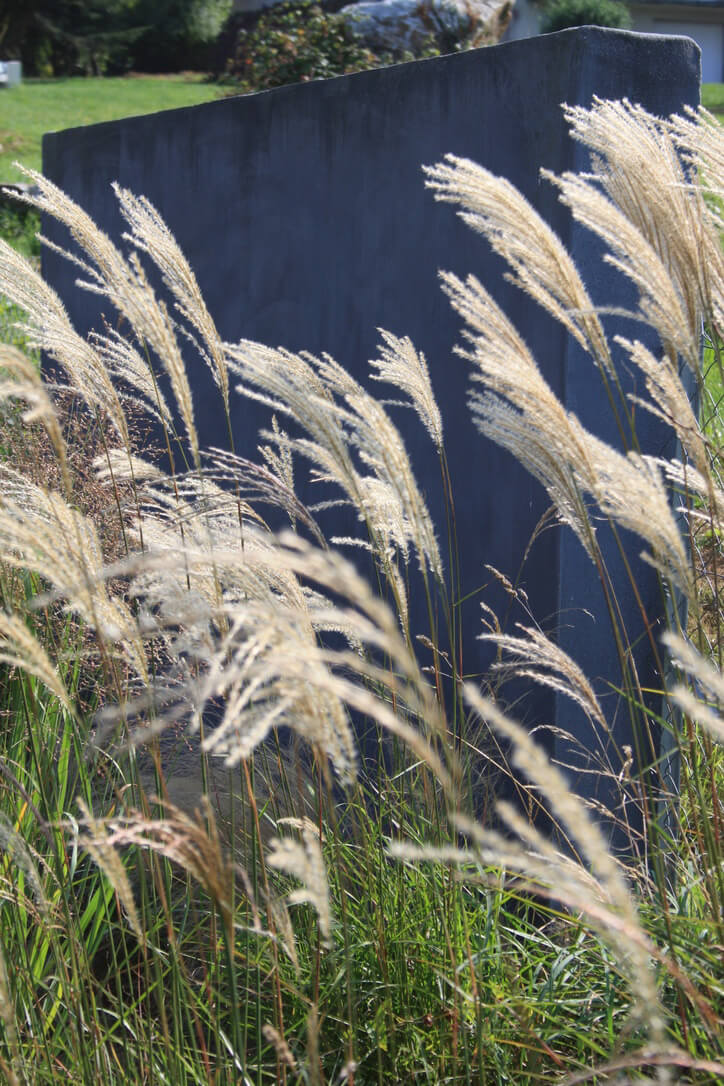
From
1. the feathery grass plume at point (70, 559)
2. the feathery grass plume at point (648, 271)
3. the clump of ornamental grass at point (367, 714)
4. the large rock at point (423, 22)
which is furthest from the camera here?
the large rock at point (423, 22)

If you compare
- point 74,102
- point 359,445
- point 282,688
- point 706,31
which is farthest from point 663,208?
point 706,31

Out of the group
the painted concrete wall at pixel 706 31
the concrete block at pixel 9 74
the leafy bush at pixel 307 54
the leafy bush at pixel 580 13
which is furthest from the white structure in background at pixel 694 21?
the leafy bush at pixel 307 54

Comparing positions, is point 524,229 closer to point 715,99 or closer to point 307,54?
point 307,54

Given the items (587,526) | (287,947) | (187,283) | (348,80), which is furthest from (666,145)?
(348,80)

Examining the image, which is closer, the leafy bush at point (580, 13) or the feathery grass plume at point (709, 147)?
the feathery grass plume at point (709, 147)

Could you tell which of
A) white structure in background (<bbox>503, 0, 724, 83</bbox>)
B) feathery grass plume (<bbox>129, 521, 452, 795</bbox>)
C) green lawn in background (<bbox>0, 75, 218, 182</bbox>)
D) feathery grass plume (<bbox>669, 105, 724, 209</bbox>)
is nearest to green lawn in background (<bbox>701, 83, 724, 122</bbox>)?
white structure in background (<bbox>503, 0, 724, 83</bbox>)

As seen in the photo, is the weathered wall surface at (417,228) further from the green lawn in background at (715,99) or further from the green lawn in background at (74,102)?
the green lawn in background at (715,99)

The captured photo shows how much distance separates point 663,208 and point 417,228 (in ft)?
6.19

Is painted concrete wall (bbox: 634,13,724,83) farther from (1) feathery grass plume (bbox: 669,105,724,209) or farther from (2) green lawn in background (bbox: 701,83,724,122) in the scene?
(1) feathery grass plume (bbox: 669,105,724,209)

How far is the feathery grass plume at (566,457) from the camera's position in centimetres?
143

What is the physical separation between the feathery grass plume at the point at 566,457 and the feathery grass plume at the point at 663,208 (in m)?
0.30

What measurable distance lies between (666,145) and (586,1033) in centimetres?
158

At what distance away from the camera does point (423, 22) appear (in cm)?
1574

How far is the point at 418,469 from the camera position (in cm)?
364
